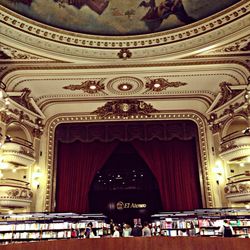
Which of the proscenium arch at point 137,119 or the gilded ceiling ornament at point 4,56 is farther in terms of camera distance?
the proscenium arch at point 137,119

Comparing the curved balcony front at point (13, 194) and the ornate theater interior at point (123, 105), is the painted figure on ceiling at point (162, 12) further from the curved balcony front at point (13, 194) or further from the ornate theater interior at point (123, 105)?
the curved balcony front at point (13, 194)

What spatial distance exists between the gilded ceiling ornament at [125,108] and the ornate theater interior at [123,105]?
0.04 meters

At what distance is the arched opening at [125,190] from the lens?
39.3 feet

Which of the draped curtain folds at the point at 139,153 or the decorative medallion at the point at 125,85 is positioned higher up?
the decorative medallion at the point at 125,85

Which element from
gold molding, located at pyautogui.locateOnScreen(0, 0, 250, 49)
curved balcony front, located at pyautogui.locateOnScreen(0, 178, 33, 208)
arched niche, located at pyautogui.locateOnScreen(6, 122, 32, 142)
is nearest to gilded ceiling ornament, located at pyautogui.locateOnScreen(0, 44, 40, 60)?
gold molding, located at pyautogui.locateOnScreen(0, 0, 250, 49)

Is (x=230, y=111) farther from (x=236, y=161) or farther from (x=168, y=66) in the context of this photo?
(x=168, y=66)

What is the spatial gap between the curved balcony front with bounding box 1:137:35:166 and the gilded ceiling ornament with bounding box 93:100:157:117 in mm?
3239

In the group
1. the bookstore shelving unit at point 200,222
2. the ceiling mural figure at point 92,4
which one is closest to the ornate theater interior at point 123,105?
the ceiling mural figure at point 92,4

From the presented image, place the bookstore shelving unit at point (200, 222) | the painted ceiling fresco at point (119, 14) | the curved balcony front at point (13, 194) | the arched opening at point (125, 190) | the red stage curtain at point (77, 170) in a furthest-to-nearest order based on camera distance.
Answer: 1. the arched opening at point (125, 190)
2. the red stage curtain at point (77, 170)
3. the curved balcony front at point (13, 194)
4. the bookstore shelving unit at point (200, 222)
5. the painted ceiling fresco at point (119, 14)

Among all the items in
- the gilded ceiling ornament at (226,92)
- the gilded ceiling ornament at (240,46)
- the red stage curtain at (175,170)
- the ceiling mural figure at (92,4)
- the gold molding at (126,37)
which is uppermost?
the ceiling mural figure at (92,4)

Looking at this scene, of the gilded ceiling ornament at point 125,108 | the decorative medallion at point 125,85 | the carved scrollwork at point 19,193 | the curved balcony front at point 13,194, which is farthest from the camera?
the gilded ceiling ornament at point 125,108

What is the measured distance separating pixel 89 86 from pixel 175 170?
4.63 metres

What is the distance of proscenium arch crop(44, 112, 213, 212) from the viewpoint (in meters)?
10.5

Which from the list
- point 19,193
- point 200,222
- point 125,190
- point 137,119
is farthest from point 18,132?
point 200,222
